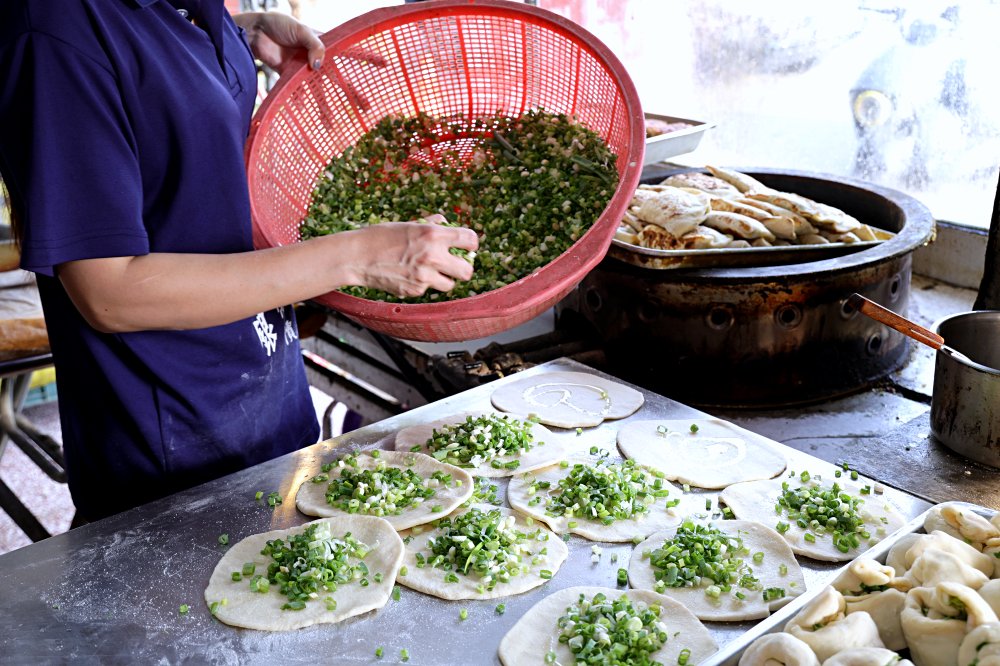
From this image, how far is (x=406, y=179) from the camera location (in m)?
2.48

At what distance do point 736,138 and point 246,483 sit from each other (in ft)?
9.97

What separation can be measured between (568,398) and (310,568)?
3.16 feet

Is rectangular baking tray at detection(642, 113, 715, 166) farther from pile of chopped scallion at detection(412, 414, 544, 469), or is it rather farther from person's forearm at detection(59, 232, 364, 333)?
person's forearm at detection(59, 232, 364, 333)

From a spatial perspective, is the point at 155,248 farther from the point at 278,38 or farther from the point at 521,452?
the point at 521,452

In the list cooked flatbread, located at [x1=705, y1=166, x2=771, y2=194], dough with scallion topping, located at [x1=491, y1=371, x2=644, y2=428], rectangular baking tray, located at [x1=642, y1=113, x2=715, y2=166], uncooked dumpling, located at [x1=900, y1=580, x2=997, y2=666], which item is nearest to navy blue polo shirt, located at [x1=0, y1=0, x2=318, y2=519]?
dough with scallion topping, located at [x1=491, y1=371, x2=644, y2=428]

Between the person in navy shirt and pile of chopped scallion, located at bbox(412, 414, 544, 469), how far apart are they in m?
0.43

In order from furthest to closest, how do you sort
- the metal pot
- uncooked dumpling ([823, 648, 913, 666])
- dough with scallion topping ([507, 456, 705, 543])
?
the metal pot
dough with scallion topping ([507, 456, 705, 543])
uncooked dumpling ([823, 648, 913, 666])

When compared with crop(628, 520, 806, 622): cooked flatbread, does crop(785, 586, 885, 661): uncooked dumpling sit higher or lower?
higher

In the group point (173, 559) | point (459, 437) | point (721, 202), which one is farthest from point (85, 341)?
point (721, 202)

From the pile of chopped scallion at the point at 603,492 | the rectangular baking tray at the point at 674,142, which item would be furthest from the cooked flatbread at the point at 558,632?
the rectangular baking tray at the point at 674,142

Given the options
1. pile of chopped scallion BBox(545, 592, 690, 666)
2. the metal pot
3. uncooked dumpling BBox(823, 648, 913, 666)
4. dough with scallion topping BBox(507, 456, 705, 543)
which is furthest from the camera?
the metal pot

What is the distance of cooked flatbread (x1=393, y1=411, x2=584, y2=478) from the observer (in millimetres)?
2121

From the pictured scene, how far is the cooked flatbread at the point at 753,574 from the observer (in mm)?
1632

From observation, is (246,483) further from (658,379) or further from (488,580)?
(658,379)
